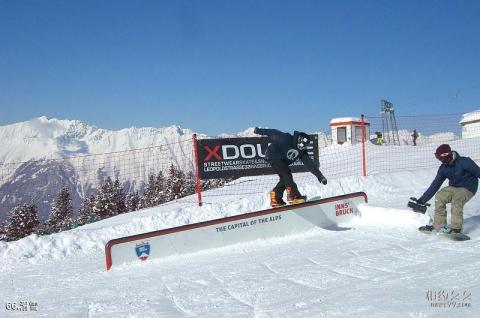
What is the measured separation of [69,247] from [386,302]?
20.9 feet

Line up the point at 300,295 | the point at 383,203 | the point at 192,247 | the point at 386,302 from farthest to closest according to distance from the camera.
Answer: the point at 383,203 → the point at 192,247 → the point at 300,295 → the point at 386,302

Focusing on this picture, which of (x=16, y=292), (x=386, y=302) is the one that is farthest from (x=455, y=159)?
(x=16, y=292)

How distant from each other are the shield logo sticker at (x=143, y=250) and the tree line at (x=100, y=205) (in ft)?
106

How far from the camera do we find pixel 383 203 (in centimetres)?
1008

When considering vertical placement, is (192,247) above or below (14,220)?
above

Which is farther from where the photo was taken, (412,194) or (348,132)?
(348,132)

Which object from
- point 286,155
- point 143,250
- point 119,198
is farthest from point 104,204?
point 143,250

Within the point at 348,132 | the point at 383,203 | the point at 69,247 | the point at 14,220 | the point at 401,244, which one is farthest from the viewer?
the point at 14,220

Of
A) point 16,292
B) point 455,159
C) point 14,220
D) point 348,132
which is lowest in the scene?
point 14,220

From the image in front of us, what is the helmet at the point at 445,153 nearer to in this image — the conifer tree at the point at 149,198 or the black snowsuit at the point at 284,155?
the black snowsuit at the point at 284,155

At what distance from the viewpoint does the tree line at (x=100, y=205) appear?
43031 mm

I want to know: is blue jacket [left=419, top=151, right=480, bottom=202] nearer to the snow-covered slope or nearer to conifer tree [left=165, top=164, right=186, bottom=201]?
the snow-covered slope

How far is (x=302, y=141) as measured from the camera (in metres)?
7.71

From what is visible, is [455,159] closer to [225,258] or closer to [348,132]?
[225,258]
